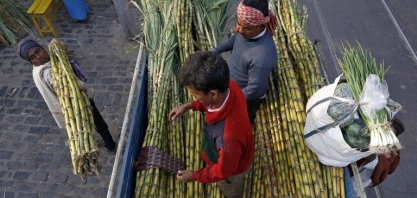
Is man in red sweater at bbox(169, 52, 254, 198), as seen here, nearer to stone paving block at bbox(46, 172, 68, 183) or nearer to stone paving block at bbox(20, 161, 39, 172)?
stone paving block at bbox(46, 172, 68, 183)

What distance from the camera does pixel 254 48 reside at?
239 cm

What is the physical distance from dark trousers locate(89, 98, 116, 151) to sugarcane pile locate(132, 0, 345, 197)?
0.87 meters

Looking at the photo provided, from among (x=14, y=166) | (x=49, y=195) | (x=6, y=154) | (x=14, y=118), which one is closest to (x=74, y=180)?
(x=49, y=195)

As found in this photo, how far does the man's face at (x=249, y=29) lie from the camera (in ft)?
7.47

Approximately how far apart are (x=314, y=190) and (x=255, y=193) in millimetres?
501

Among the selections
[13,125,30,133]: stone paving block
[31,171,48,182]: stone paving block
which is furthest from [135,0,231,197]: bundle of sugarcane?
[13,125,30,133]: stone paving block

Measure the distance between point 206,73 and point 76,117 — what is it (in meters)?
1.32

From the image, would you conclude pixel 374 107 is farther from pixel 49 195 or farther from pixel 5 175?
pixel 5 175

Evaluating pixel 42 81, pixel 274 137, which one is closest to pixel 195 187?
pixel 274 137

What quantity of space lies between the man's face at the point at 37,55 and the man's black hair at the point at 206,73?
189 cm

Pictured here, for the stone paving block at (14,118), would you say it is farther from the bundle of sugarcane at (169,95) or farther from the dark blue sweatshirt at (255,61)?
the dark blue sweatshirt at (255,61)

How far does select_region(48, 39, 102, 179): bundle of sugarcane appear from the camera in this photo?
2.28 metres

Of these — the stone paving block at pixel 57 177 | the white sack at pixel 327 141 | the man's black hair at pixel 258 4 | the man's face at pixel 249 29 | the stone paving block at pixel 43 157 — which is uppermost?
the man's black hair at pixel 258 4

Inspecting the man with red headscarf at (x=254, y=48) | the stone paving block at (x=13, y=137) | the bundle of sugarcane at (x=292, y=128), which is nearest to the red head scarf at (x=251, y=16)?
the man with red headscarf at (x=254, y=48)
